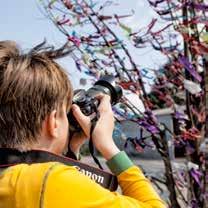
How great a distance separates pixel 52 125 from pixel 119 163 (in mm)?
193

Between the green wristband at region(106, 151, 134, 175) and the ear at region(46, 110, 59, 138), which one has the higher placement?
the ear at region(46, 110, 59, 138)

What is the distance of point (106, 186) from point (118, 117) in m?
1.41

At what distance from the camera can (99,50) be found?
A: 252 cm

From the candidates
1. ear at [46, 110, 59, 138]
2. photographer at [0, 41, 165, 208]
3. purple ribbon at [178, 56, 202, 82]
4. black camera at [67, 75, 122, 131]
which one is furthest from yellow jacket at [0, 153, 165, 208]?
purple ribbon at [178, 56, 202, 82]

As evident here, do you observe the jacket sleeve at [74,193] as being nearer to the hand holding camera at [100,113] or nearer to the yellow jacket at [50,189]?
the yellow jacket at [50,189]

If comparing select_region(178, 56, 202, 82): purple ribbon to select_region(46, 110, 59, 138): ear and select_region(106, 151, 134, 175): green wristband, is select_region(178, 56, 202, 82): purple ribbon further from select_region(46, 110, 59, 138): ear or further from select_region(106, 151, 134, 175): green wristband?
select_region(46, 110, 59, 138): ear

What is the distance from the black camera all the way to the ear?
19 centimetres

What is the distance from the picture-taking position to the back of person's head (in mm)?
1114

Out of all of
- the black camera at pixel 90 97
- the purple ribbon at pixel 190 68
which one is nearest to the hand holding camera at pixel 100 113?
the black camera at pixel 90 97

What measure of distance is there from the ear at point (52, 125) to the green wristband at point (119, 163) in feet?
0.52

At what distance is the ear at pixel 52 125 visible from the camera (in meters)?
1.14

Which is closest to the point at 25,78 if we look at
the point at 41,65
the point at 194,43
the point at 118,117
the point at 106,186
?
the point at 41,65

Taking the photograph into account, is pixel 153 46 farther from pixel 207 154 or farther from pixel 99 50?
pixel 207 154

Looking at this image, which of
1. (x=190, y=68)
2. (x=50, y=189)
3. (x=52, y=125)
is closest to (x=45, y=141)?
(x=52, y=125)
